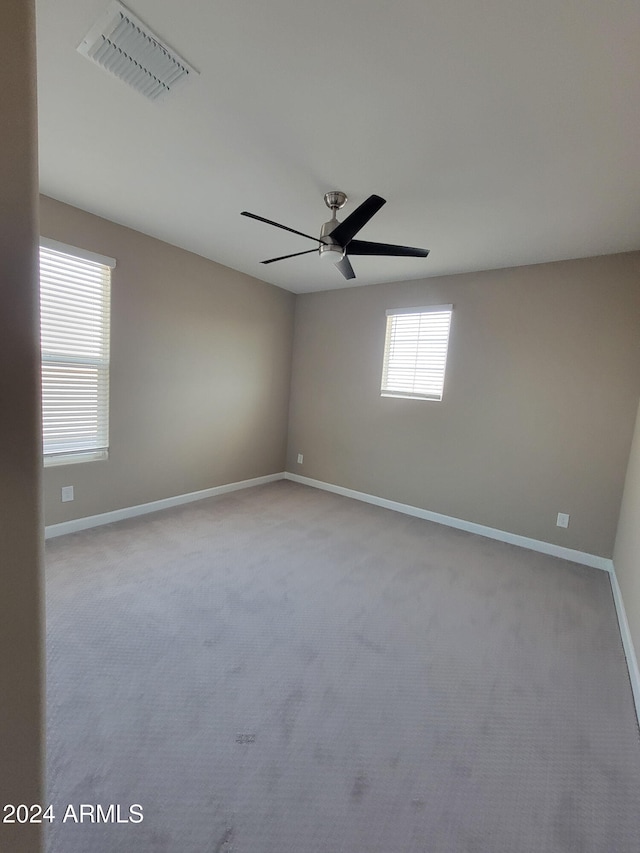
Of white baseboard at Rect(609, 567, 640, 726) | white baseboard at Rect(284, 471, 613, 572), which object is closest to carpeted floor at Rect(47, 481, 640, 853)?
white baseboard at Rect(609, 567, 640, 726)

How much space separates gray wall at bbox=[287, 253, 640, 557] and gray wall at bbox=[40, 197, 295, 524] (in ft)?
3.16

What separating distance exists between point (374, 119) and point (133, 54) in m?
1.02

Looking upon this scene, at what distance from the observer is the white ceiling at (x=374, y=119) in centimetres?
124

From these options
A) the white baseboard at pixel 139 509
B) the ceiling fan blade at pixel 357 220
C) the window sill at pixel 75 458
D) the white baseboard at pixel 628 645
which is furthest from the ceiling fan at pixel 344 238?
the white baseboard at pixel 139 509

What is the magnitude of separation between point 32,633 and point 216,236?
3.26 meters

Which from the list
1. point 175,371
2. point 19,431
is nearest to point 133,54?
point 19,431

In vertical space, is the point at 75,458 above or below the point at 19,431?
below

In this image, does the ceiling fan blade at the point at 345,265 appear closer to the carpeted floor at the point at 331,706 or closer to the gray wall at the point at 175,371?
the gray wall at the point at 175,371

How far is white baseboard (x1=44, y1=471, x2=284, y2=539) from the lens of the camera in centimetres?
295

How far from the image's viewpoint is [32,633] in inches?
24.2

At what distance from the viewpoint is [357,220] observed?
2055 mm

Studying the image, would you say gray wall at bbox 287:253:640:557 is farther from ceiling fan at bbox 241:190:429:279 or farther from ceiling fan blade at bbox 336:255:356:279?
ceiling fan at bbox 241:190:429:279

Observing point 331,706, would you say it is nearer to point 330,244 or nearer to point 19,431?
point 19,431

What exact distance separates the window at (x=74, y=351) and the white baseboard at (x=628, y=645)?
12.7 ft
